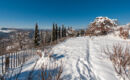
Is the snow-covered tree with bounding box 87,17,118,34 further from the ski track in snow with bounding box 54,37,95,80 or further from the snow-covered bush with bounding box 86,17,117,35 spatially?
the ski track in snow with bounding box 54,37,95,80

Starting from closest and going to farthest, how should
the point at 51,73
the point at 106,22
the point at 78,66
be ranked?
the point at 51,73
the point at 78,66
the point at 106,22

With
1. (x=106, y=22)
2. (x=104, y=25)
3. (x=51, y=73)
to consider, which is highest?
(x=106, y=22)

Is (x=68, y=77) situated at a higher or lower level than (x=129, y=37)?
lower

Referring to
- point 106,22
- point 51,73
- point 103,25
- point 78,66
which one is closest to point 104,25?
point 103,25

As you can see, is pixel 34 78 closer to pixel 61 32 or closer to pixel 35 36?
pixel 35 36

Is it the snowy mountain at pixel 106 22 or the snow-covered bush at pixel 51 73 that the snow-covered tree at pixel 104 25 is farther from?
the snow-covered bush at pixel 51 73

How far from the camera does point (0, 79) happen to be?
120cm

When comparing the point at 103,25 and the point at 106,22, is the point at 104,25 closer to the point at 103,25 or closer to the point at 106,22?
the point at 103,25

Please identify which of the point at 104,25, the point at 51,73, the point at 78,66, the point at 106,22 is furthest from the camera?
the point at 106,22

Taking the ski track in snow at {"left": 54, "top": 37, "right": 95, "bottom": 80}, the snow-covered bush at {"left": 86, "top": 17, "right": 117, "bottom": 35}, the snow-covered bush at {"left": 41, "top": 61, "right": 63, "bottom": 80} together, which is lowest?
the ski track in snow at {"left": 54, "top": 37, "right": 95, "bottom": 80}

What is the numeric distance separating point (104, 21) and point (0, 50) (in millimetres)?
15325

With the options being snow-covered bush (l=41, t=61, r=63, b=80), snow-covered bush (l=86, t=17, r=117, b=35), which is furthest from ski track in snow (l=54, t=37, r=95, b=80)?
snow-covered bush (l=86, t=17, r=117, b=35)

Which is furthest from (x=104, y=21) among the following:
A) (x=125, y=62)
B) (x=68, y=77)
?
(x=68, y=77)

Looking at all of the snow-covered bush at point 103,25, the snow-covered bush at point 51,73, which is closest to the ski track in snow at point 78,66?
the snow-covered bush at point 51,73
